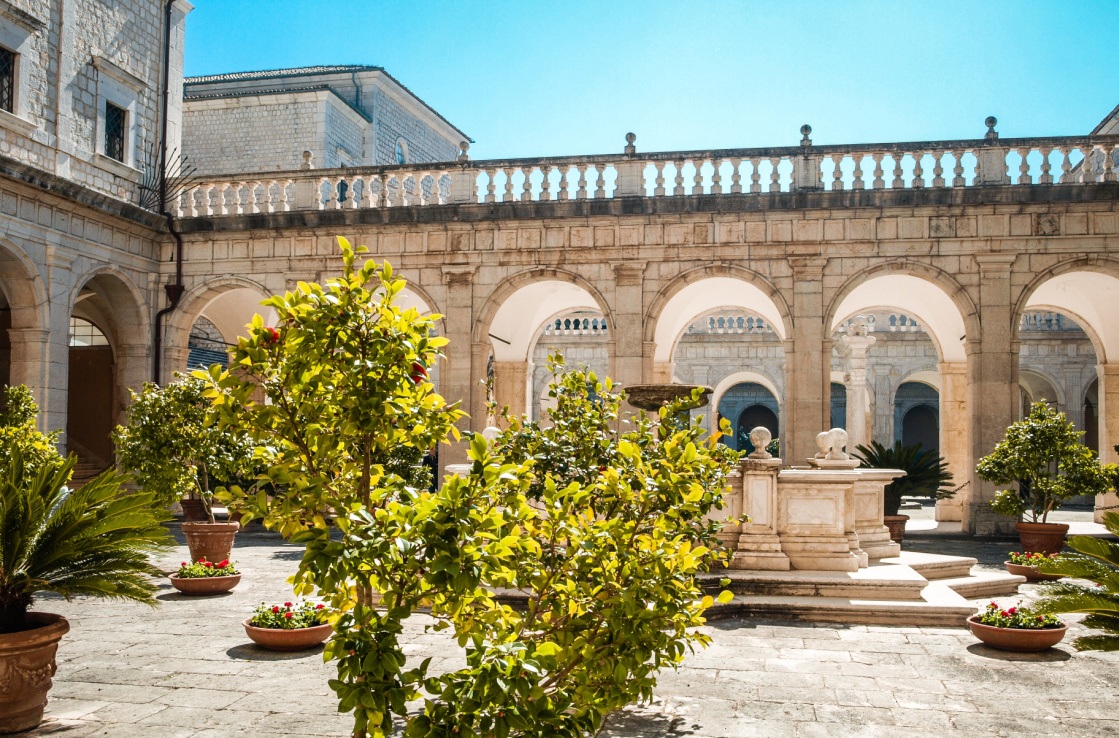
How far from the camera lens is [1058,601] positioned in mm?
4734

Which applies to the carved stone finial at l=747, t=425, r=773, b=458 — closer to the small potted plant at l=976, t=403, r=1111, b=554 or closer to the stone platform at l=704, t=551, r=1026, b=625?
the stone platform at l=704, t=551, r=1026, b=625

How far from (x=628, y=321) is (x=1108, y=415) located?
30.5 ft

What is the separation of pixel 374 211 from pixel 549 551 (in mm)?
14356

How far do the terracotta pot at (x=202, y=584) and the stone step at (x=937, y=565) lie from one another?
7.37 metres

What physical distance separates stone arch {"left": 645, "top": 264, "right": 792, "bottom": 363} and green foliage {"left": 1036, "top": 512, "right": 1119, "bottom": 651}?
37.4 ft

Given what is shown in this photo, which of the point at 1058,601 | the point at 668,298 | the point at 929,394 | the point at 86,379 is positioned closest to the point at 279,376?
the point at 1058,601

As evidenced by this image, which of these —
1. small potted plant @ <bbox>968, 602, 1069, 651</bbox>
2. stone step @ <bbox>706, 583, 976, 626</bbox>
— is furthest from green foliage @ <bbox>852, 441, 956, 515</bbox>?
small potted plant @ <bbox>968, 602, 1069, 651</bbox>

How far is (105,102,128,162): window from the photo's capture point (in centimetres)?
1733

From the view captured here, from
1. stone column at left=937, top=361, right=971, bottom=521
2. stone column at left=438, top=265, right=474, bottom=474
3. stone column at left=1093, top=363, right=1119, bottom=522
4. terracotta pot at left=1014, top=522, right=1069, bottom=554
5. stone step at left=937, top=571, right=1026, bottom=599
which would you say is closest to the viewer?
stone step at left=937, top=571, right=1026, bottom=599

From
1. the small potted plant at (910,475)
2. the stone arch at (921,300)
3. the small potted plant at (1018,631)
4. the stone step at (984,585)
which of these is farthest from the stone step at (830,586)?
the stone arch at (921,300)

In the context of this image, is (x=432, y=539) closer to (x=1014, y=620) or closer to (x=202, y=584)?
(x=1014, y=620)

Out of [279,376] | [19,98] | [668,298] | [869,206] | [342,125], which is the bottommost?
[279,376]

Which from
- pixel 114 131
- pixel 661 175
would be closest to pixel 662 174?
pixel 661 175

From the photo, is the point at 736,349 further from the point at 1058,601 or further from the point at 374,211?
the point at 1058,601
